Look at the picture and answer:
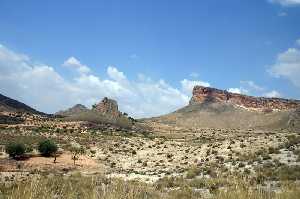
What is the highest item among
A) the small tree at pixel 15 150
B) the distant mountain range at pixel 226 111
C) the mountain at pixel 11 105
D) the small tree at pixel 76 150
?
the distant mountain range at pixel 226 111

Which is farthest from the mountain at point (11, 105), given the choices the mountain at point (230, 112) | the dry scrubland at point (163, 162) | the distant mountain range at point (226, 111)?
the mountain at point (230, 112)

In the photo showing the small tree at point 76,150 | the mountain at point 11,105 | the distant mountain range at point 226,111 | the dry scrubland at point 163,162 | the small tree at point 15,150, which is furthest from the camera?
the distant mountain range at point 226,111

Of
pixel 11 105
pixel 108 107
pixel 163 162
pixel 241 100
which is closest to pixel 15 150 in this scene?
pixel 163 162

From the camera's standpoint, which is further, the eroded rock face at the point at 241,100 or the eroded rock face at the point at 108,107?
the eroded rock face at the point at 241,100

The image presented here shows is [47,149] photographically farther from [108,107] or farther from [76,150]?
[108,107]

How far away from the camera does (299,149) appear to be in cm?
2928

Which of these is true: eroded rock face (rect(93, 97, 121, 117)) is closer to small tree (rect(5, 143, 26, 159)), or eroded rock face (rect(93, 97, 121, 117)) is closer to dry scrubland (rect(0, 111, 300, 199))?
dry scrubland (rect(0, 111, 300, 199))

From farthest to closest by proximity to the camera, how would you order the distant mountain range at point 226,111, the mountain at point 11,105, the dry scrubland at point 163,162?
1. the distant mountain range at point 226,111
2. the mountain at point 11,105
3. the dry scrubland at point 163,162

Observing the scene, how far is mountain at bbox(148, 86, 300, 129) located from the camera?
393ft

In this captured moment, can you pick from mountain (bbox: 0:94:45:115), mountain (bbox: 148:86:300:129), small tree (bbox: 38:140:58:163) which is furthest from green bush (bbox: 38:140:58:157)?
mountain (bbox: 148:86:300:129)

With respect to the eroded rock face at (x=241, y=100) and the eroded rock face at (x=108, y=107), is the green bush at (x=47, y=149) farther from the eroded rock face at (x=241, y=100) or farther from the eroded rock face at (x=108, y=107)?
the eroded rock face at (x=241, y=100)

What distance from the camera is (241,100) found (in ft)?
472

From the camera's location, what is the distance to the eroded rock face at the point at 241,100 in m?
139

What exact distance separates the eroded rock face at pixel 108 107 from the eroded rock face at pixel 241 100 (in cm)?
5990
